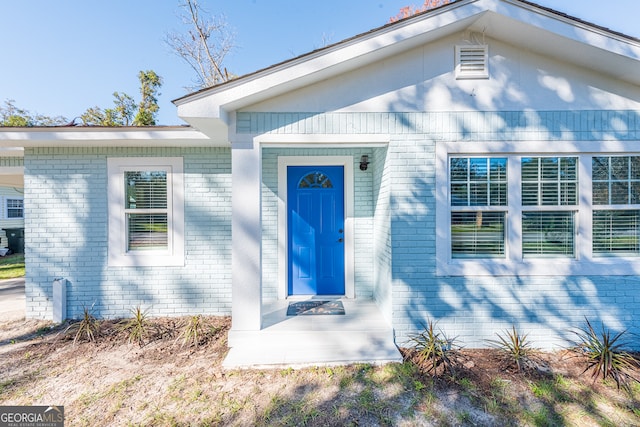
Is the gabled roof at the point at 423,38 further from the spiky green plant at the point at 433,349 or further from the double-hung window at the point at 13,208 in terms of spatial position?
the double-hung window at the point at 13,208

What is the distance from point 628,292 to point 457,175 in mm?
2611

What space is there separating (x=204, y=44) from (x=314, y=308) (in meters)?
12.2

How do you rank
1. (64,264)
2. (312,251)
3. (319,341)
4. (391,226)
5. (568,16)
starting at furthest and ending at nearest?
(312,251), (64,264), (391,226), (319,341), (568,16)

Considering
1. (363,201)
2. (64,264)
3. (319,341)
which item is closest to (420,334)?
(319,341)

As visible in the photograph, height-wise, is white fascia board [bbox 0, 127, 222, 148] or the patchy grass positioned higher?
white fascia board [bbox 0, 127, 222, 148]

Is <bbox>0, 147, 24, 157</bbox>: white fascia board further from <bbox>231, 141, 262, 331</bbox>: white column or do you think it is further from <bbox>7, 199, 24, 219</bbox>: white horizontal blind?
<bbox>7, 199, 24, 219</bbox>: white horizontal blind

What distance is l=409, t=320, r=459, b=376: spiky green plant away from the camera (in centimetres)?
317

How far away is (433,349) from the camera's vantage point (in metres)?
3.25

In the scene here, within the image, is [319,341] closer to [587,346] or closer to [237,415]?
[237,415]

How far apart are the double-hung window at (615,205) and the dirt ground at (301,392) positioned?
1611 millimetres

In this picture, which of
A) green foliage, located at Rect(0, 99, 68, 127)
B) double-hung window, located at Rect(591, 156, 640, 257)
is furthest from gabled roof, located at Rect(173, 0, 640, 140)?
green foliage, located at Rect(0, 99, 68, 127)

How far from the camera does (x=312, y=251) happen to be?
16.3 feet

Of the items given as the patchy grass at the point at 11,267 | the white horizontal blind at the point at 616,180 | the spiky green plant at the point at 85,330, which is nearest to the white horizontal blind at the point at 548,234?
the white horizontal blind at the point at 616,180

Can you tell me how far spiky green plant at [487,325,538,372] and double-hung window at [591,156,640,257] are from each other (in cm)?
152
